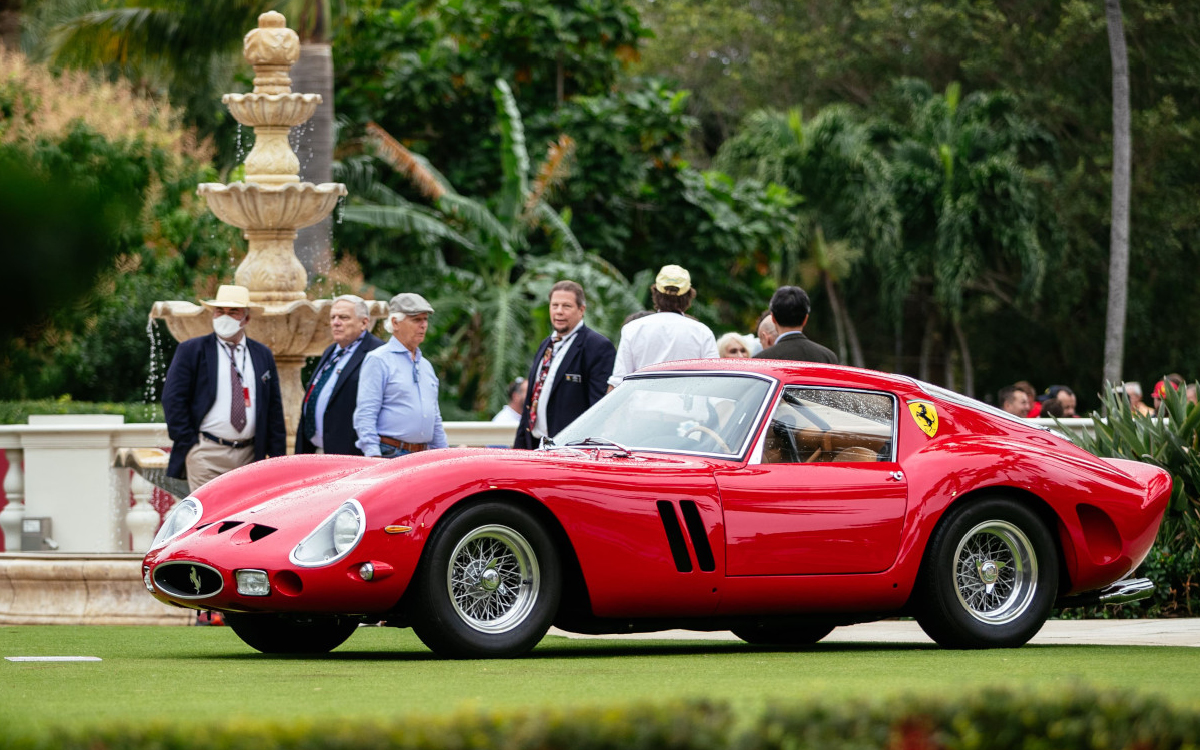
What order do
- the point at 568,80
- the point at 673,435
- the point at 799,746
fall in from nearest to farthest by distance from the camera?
the point at 799,746
the point at 673,435
the point at 568,80

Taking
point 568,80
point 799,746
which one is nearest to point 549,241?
point 568,80

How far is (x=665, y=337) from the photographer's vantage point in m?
9.95

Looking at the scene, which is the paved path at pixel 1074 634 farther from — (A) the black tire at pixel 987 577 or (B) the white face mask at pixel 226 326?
(B) the white face mask at pixel 226 326

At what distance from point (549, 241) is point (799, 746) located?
2717 centimetres

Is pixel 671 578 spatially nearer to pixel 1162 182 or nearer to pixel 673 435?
pixel 673 435

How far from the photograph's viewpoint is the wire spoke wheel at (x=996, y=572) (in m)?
8.05

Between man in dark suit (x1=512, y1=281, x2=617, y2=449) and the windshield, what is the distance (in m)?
1.43

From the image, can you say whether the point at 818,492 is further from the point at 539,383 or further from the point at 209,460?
the point at 209,460

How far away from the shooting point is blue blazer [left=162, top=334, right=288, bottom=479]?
33.3 feet

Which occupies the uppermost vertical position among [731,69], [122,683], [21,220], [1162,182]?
[731,69]

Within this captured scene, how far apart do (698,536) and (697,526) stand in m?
0.04

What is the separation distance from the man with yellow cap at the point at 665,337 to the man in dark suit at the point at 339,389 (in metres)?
1.49

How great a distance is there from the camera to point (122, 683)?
20.6 feet

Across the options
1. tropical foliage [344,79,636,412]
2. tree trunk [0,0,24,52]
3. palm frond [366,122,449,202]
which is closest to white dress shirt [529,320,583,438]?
tree trunk [0,0,24,52]
